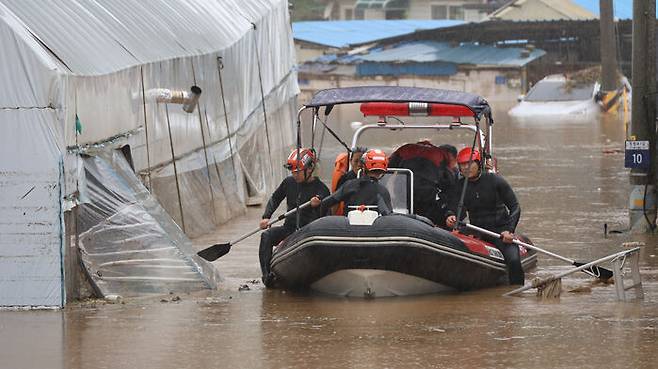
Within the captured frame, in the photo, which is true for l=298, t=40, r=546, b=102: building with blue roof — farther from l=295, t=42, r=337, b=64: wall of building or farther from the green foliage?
the green foliage

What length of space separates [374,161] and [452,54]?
56124 mm

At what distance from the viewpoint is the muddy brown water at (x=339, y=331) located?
10.6 meters

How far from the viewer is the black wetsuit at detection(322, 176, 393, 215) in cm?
1357

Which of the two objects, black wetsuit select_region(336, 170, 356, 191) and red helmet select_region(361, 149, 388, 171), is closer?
red helmet select_region(361, 149, 388, 171)

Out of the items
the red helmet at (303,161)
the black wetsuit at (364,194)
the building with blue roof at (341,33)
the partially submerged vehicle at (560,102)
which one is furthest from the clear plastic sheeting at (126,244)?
the building with blue roof at (341,33)

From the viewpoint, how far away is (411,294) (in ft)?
44.5


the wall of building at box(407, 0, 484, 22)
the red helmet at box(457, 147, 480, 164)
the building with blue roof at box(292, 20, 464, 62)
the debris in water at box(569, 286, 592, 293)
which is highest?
the wall of building at box(407, 0, 484, 22)

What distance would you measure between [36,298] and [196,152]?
6.80 metres

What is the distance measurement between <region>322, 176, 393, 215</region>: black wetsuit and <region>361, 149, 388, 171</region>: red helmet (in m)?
0.12

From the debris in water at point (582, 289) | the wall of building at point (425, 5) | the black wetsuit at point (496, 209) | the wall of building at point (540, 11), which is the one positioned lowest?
the debris in water at point (582, 289)

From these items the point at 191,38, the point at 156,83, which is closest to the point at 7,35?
the point at 156,83

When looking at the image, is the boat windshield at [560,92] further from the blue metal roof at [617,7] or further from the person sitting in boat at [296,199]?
the person sitting in boat at [296,199]

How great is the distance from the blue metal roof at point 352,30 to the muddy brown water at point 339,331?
6079cm

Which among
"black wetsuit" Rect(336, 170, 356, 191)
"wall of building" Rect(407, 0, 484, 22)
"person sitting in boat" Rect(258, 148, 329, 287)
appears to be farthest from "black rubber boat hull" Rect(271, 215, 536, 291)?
"wall of building" Rect(407, 0, 484, 22)
